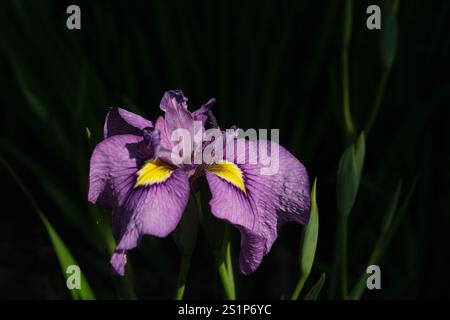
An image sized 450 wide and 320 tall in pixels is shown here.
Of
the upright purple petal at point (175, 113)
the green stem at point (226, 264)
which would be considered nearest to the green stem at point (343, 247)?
the green stem at point (226, 264)

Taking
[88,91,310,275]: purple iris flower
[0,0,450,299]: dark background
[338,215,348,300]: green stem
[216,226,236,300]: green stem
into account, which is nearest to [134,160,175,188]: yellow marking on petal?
[88,91,310,275]: purple iris flower

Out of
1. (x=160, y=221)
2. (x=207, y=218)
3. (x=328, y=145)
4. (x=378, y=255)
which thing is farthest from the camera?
(x=328, y=145)

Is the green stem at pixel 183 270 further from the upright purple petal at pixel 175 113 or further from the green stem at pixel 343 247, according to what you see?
the green stem at pixel 343 247

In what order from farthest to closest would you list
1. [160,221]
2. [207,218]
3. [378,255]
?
[378,255] → [207,218] → [160,221]

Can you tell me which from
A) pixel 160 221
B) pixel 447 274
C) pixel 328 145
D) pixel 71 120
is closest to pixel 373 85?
pixel 328 145

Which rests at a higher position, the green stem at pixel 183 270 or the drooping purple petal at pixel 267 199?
the drooping purple petal at pixel 267 199

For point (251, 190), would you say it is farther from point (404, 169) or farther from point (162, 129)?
point (404, 169)

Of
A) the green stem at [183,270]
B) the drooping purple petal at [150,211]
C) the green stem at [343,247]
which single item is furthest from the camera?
the green stem at [343,247]

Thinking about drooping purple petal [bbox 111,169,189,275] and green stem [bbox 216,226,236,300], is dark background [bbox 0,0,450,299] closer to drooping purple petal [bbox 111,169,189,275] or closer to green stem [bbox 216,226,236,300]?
green stem [bbox 216,226,236,300]
